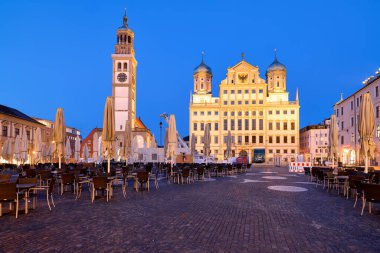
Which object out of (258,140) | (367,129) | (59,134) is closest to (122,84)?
(258,140)

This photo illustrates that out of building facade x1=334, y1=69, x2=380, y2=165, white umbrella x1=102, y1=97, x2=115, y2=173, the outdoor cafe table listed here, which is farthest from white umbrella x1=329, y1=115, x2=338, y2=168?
building facade x1=334, y1=69, x2=380, y2=165

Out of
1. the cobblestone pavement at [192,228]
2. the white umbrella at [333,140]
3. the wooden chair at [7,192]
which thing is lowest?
the cobblestone pavement at [192,228]

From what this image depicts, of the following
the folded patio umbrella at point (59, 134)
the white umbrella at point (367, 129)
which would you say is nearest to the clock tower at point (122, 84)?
the folded patio umbrella at point (59, 134)

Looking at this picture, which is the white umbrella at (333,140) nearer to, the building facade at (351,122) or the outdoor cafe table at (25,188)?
the outdoor cafe table at (25,188)

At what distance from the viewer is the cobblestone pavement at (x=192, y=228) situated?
18.9 ft

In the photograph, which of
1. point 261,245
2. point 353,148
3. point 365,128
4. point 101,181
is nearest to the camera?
point 261,245

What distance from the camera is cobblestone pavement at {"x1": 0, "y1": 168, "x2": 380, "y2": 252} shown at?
5746 mm

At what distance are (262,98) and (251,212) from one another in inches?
2848

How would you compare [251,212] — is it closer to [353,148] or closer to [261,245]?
[261,245]

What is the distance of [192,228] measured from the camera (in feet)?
23.3

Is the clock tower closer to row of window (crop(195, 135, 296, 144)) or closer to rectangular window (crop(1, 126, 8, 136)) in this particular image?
row of window (crop(195, 135, 296, 144))

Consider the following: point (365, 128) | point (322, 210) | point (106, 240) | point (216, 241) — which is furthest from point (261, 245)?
point (365, 128)

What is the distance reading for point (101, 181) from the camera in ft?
36.0

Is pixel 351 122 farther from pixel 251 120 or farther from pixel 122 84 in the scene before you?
pixel 122 84
